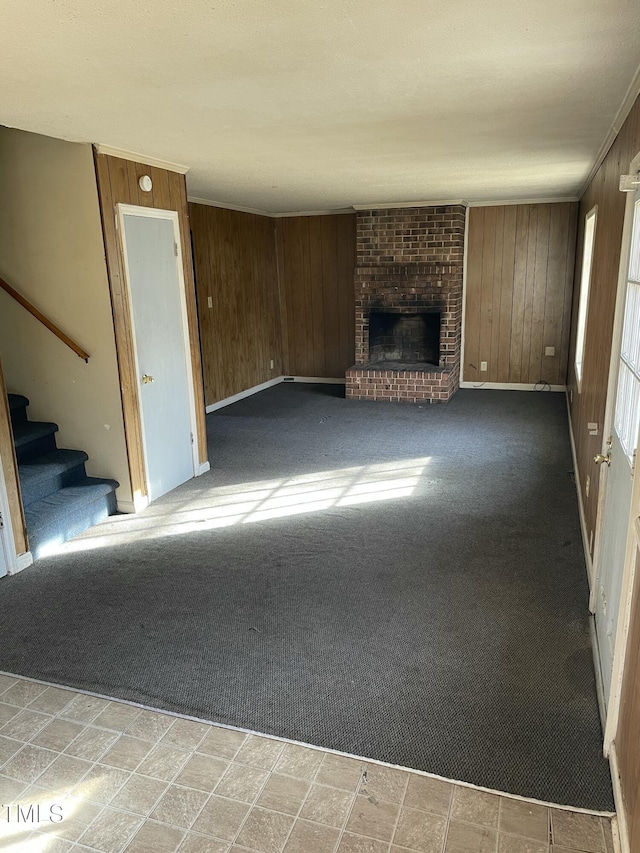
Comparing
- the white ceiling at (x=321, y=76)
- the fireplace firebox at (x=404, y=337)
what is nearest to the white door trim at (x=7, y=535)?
the white ceiling at (x=321, y=76)

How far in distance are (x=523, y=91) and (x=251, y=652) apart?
8.58ft

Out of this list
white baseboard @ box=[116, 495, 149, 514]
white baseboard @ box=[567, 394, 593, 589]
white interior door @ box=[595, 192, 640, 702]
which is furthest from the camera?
white baseboard @ box=[116, 495, 149, 514]

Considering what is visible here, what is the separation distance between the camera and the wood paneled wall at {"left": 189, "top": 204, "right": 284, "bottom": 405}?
22.1 feet

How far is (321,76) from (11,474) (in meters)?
2.50

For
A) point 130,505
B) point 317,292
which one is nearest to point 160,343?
point 130,505

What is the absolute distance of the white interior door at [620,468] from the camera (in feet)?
7.07

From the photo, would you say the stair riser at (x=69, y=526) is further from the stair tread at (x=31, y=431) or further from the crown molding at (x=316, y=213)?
the crown molding at (x=316, y=213)

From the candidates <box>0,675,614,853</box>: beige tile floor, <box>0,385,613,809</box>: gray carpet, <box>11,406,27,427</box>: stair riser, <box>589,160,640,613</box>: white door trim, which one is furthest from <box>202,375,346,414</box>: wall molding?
<box>0,675,614,853</box>: beige tile floor

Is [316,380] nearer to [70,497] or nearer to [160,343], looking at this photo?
[160,343]

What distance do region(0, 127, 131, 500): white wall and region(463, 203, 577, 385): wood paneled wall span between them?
511 centimetres

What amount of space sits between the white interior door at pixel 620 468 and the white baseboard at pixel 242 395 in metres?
4.98

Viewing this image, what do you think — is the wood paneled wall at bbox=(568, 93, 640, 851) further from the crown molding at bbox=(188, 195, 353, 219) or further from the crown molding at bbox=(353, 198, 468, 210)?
the crown molding at bbox=(188, 195, 353, 219)

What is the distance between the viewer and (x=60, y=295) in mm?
3969

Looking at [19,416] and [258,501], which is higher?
[19,416]
